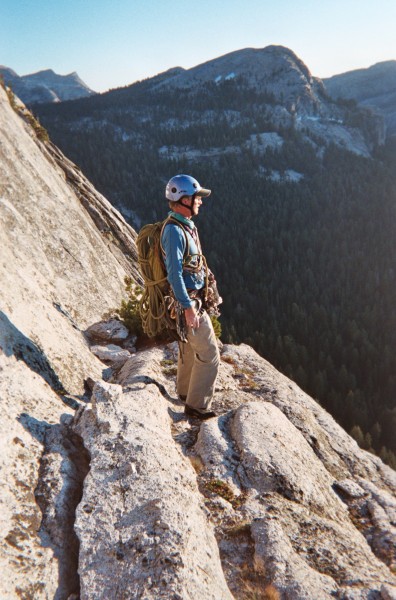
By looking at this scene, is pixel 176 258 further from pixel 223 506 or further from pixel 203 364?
pixel 223 506

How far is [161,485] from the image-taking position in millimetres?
4824

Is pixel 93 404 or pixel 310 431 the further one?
pixel 310 431

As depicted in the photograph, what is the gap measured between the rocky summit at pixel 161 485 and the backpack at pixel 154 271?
127 cm

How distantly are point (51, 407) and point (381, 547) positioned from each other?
486 centimetres

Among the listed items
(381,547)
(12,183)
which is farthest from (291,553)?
(12,183)

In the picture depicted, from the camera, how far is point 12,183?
1204 cm

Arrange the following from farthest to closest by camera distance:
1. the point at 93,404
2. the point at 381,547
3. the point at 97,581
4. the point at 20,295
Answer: the point at 20,295 < the point at 93,404 < the point at 381,547 < the point at 97,581

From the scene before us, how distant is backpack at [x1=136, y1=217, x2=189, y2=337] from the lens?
280 inches

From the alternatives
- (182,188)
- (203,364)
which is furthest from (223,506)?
(182,188)

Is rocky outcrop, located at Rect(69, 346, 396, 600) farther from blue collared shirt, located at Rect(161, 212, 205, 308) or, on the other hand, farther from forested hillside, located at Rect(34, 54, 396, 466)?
forested hillside, located at Rect(34, 54, 396, 466)

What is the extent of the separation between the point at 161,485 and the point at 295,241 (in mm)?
115925

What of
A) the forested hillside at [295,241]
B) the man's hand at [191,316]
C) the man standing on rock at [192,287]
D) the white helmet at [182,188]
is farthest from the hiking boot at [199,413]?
the forested hillside at [295,241]

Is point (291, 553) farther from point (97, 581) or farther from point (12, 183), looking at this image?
point (12, 183)

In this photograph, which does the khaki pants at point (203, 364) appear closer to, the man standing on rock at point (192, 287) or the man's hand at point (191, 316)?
the man standing on rock at point (192, 287)
